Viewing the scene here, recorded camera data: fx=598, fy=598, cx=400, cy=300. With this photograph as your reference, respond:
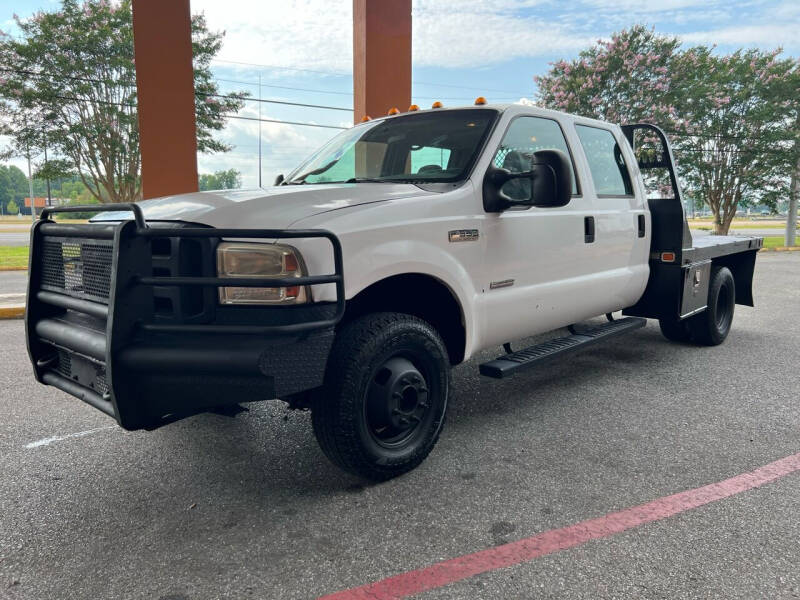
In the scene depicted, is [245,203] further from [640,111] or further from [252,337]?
[640,111]

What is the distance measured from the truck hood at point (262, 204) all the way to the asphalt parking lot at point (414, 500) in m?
1.31

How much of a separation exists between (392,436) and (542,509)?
2.64 ft

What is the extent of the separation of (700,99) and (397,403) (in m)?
21.1

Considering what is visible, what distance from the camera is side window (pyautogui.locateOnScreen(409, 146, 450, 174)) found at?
362 cm

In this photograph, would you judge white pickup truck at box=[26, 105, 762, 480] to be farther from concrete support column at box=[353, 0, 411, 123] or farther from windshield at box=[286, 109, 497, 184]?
concrete support column at box=[353, 0, 411, 123]

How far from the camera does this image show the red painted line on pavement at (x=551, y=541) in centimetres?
215

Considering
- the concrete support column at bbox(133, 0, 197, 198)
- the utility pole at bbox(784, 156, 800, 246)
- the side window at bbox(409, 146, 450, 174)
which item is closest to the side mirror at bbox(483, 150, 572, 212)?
the side window at bbox(409, 146, 450, 174)

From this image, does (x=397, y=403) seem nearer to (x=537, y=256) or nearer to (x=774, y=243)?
(x=537, y=256)

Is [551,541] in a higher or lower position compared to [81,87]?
lower

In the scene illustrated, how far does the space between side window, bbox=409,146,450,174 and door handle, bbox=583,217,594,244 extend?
1201mm

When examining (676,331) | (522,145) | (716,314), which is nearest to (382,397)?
(522,145)

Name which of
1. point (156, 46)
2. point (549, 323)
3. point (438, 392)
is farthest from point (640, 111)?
point (438, 392)

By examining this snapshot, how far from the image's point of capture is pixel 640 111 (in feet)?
64.5

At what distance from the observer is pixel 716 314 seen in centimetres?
604
